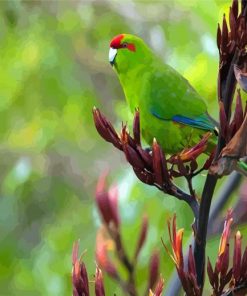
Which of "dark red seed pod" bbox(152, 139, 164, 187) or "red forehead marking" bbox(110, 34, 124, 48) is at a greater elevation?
"red forehead marking" bbox(110, 34, 124, 48)

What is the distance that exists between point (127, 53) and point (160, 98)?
14cm

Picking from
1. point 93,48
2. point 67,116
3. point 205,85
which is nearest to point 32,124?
point 67,116

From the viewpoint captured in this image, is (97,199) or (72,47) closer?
(97,199)

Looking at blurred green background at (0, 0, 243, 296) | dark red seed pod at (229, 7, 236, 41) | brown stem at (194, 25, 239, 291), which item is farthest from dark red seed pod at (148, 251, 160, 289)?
blurred green background at (0, 0, 243, 296)

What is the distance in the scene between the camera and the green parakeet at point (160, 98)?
871 millimetres

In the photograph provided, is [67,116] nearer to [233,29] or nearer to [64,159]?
[64,159]

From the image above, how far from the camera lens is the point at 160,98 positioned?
94 centimetres

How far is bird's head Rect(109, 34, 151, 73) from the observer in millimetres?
1026

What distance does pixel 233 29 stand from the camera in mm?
515

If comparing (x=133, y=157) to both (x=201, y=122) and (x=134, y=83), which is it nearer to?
(x=201, y=122)

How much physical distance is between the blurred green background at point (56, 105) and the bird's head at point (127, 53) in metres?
0.78

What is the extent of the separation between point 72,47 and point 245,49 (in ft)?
7.37

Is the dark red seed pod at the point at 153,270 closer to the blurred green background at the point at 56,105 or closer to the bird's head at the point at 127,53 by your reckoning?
the bird's head at the point at 127,53

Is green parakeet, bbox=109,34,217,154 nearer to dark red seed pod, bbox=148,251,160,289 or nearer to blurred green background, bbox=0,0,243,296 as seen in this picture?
dark red seed pod, bbox=148,251,160,289
